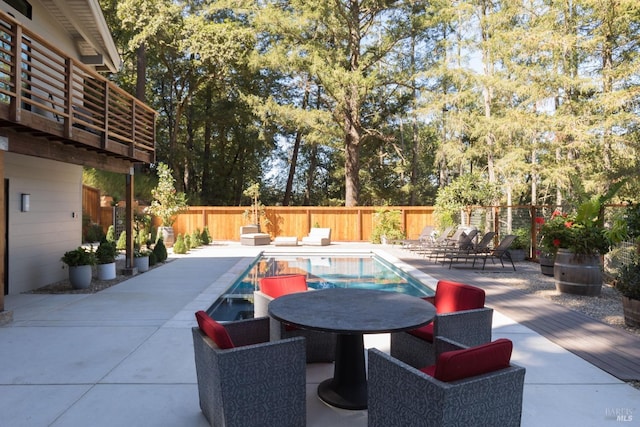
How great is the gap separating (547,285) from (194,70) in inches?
918

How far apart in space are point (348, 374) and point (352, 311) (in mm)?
553

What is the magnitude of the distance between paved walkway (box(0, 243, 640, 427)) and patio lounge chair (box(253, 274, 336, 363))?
0.43ft

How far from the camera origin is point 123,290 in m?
8.09

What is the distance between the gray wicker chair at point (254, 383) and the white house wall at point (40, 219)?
262 inches

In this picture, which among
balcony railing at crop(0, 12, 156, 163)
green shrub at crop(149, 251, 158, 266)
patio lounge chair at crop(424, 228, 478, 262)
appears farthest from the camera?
green shrub at crop(149, 251, 158, 266)

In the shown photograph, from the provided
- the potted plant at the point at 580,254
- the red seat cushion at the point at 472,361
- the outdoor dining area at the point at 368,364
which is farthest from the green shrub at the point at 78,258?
the potted plant at the point at 580,254

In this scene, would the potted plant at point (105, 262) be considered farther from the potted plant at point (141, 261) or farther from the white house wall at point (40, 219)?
the potted plant at point (141, 261)

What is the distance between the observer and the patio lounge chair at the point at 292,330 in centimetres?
383

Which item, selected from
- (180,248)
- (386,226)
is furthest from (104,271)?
(386,226)

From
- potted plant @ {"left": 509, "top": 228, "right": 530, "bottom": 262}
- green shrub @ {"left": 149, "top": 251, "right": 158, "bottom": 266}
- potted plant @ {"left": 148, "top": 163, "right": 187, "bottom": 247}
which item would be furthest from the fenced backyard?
green shrub @ {"left": 149, "top": 251, "right": 158, "bottom": 266}

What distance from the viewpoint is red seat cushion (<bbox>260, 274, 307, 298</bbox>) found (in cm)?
472
